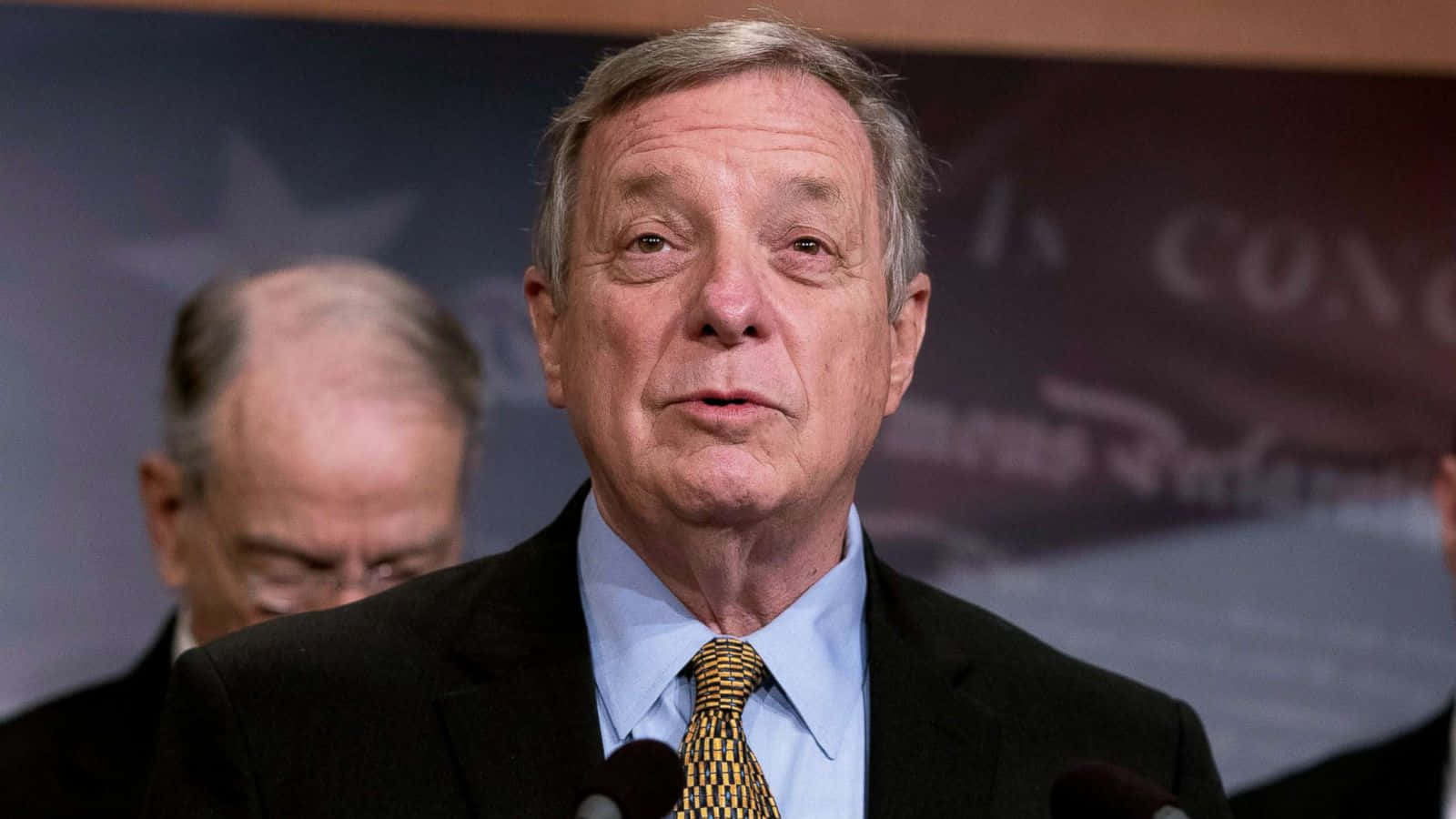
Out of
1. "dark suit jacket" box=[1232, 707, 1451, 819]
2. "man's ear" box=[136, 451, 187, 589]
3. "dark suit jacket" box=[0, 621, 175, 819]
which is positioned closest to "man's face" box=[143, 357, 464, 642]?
"man's ear" box=[136, 451, 187, 589]

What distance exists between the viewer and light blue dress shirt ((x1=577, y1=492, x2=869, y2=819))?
5.88 ft

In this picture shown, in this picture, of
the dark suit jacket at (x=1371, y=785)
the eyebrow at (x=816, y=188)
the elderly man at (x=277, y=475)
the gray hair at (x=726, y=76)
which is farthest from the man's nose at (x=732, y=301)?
the dark suit jacket at (x=1371, y=785)

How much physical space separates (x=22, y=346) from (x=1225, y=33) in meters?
2.07

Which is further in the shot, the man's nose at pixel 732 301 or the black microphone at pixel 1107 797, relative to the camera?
the man's nose at pixel 732 301

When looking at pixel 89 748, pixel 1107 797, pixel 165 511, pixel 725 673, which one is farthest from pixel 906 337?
pixel 89 748

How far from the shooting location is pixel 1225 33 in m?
3.30

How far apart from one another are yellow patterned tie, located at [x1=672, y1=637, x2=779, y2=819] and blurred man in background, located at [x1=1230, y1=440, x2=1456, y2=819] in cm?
162

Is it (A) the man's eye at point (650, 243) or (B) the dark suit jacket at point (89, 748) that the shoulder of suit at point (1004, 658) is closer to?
(A) the man's eye at point (650, 243)

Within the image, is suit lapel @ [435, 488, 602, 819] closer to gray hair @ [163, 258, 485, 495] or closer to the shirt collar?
the shirt collar

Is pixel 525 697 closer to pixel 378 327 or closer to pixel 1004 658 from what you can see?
pixel 1004 658

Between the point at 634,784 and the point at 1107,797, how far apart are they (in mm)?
360

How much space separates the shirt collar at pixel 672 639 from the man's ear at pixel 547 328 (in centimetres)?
13

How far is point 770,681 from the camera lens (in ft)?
6.04

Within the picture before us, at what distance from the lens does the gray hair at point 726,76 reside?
1.94 metres
